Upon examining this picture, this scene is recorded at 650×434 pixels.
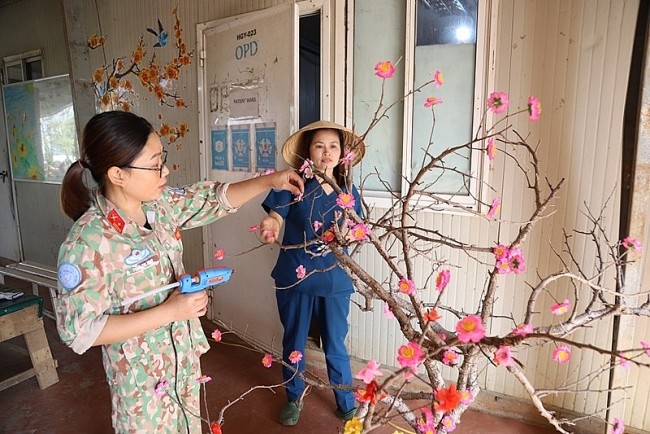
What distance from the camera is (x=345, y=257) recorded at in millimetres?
Result: 968

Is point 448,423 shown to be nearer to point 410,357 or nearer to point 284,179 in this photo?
point 410,357

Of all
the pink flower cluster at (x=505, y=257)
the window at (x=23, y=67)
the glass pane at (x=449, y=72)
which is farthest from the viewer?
the window at (x=23, y=67)

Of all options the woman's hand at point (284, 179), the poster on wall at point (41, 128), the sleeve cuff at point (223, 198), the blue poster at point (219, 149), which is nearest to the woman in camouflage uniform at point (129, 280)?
the sleeve cuff at point (223, 198)

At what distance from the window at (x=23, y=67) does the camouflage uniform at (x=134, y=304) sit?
3758 mm

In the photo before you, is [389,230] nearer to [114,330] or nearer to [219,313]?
[114,330]

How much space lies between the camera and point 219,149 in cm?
270

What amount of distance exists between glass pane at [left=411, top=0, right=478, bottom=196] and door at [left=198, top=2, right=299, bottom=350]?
2.11 feet

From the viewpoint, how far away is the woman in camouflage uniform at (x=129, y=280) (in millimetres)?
989

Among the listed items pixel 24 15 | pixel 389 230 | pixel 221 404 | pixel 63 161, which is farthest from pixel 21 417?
pixel 24 15

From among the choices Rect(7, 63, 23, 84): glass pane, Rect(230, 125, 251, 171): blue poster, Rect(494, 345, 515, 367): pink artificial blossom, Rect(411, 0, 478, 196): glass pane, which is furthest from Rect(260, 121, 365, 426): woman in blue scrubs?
Rect(7, 63, 23, 84): glass pane

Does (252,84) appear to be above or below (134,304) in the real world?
above

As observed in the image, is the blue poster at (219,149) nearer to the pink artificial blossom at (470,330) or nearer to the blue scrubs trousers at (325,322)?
the blue scrubs trousers at (325,322)

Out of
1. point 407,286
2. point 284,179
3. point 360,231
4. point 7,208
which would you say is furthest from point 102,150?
point 7,208

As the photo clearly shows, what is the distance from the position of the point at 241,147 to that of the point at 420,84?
1.12 m
